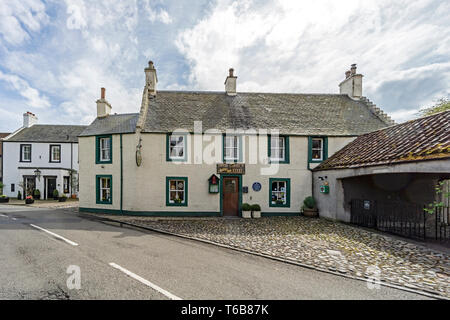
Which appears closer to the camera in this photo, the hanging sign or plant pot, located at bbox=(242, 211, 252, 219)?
plant pot, located at bbox=(242, 211, 252, 219)

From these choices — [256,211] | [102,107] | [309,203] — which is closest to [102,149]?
[102,107]

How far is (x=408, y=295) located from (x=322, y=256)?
2.18 metres

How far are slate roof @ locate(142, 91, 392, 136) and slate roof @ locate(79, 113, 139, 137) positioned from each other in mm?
1180

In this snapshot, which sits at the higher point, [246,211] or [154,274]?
[154,274]

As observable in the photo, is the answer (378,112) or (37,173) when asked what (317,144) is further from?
(37,173)

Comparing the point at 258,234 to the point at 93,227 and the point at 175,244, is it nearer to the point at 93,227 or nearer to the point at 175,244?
the point at 175,244

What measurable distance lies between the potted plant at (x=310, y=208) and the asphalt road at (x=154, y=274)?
750 cm

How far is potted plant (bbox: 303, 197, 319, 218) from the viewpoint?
40.7 ft

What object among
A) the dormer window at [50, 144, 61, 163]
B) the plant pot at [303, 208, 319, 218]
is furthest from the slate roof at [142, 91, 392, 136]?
the dormer window at [50, 144, 61, 163]

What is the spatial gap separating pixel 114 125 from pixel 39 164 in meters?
17.8

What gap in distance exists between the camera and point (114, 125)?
14.0 meters

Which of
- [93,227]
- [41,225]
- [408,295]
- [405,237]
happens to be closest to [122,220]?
[93,227]

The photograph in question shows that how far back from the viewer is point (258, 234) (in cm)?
869

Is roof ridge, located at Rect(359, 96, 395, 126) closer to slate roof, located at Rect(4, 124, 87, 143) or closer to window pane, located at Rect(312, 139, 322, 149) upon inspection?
window pane, located at Rect(312, 139, 322, 149)
